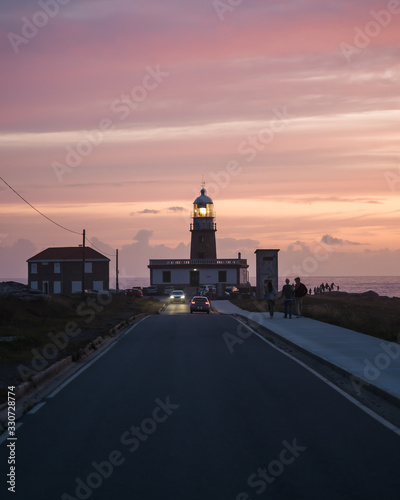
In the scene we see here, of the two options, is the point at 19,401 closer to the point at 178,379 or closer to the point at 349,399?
the point at 178,379

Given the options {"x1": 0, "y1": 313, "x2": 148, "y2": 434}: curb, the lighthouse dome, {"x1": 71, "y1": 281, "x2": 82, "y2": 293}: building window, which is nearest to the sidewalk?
{"x1": 0, "y1": 313, "x2": 148, "y2": 434}: curb

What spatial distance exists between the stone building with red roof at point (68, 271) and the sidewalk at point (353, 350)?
68.8 metres

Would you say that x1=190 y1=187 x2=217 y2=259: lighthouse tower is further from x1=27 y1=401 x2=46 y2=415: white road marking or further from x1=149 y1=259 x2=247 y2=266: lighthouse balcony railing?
x1=27 y1=401 x2=46 y2=415: white road marking

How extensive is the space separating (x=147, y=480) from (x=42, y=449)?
1910mm

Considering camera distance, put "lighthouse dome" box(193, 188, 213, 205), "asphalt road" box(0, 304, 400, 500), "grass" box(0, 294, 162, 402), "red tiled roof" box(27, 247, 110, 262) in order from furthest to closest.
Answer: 1. "red tiled roof" box(27, 247, 110, 262)
2. "lighthouse dome" box(193, 188, 213, 205)
3. "grass" box(0, 294, 162, 402)
4. "asphalt road" box(0, 304, 400, 500)

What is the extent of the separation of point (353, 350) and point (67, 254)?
267 ft

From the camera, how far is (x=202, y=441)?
28.5 feet

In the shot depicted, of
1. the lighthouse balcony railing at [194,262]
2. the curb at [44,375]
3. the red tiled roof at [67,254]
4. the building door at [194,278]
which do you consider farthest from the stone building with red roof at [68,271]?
the curb at [44,375]

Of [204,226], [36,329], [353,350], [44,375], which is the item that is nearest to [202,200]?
[204,226]

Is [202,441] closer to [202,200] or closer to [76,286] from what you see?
[202,200]

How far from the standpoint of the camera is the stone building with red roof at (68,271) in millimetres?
95188

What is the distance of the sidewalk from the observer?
1347 centimetres

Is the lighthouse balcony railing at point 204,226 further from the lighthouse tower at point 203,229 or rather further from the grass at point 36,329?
the grass at point 36,329

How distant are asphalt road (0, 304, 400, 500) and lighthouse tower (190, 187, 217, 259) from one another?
8023 cm
